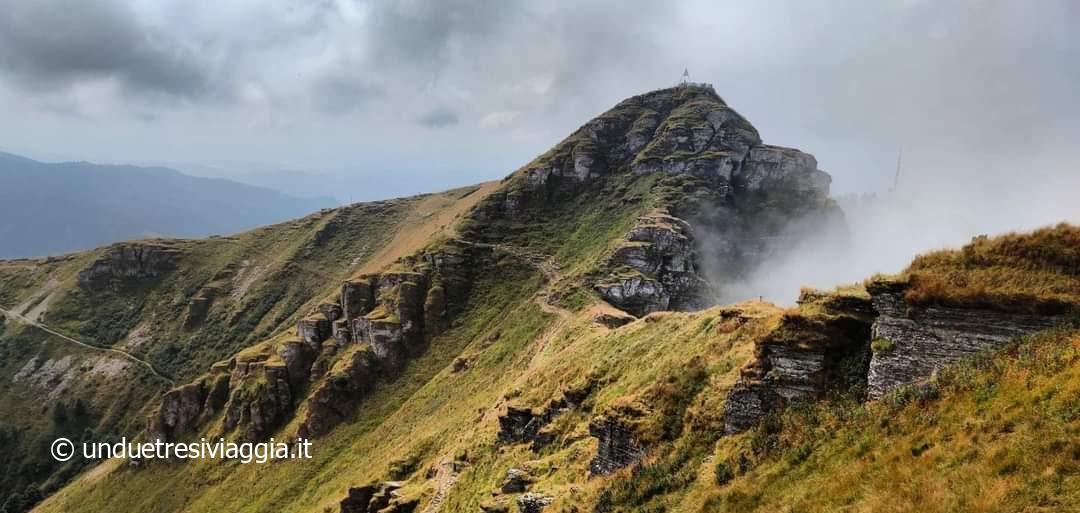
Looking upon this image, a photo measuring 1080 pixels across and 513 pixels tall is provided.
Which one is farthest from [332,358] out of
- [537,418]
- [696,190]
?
[696,190]

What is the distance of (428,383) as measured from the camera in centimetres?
11125

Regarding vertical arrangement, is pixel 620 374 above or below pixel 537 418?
above

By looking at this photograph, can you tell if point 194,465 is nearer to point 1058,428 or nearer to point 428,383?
point 428,383

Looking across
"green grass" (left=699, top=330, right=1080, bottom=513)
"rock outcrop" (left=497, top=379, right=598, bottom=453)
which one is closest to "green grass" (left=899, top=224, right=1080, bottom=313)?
"green grass" (left=699, top=330, right=1080, bottom=513)

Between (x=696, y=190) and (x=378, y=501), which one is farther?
(x=696, y=190)

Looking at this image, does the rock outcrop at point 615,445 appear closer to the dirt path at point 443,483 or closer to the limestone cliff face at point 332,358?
the dirt path at point 443,483

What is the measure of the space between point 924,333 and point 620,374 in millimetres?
22045

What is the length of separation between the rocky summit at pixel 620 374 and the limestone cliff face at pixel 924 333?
6 cm

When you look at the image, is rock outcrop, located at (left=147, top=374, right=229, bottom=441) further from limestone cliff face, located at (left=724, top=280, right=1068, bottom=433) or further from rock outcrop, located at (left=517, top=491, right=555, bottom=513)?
limestone cliff face, located at (left=724, top=280, right=1068, bottom=433)

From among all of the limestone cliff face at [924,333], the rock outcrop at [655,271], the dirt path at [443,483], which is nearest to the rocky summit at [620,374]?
the limestone cliff face at [924,333]

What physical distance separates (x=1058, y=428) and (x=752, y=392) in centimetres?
878

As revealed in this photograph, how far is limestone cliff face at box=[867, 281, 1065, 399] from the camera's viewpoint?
17.7m

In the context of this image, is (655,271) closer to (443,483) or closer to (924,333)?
(443,483)

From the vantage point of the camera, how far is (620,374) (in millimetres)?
39000
